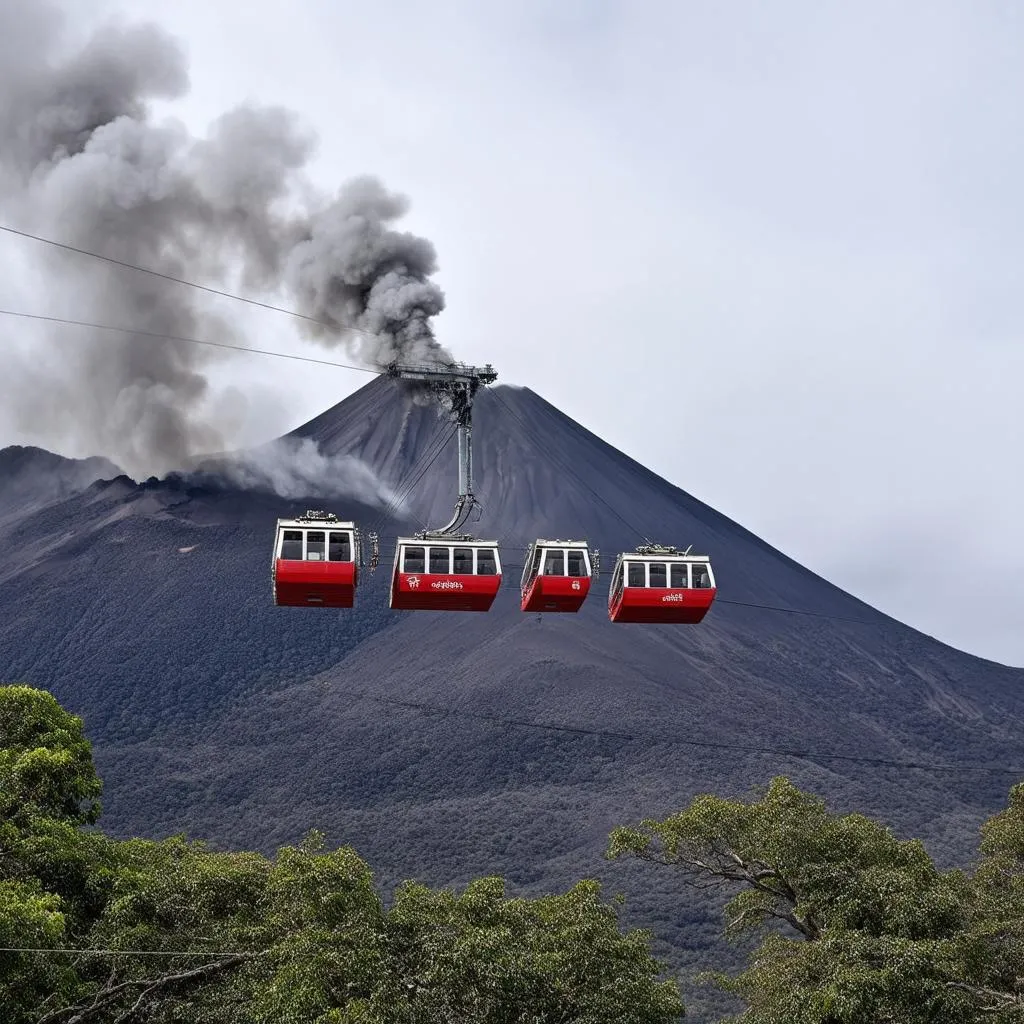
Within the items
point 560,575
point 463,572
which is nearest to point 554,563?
point 560,575

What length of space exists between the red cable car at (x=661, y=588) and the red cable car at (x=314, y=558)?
19.2 ft

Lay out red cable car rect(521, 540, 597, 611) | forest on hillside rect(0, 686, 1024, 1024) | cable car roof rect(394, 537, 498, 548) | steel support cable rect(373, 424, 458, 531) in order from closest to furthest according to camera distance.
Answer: forest on hillside rect(0, 686, 1024, 1024) < cable car roof rect(394, 537, 498, 548) < red cable car rect(521, 540, 597, 611) < steel support cable rect(373, 424, 458, 531)

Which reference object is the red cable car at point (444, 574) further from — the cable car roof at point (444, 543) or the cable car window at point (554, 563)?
the cable car window at point (554, 563)

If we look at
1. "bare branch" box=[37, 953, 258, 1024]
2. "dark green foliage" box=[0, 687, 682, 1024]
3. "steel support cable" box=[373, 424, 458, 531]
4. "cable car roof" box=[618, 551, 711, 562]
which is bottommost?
"bare branch" box=[37, 953, 258, 1024]

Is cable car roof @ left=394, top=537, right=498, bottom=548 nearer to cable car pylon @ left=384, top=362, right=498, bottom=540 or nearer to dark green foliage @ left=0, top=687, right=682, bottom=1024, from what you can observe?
cable car pylon @ left=384, top=362, right=498, bottom=540

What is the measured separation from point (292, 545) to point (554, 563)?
5.50 meters


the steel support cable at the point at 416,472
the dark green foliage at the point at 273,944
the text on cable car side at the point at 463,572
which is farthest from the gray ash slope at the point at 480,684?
the dark green foliage at the point at 273,944

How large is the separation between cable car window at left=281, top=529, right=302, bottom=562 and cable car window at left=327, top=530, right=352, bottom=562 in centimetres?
58

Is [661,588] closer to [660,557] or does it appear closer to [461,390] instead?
[660,557]

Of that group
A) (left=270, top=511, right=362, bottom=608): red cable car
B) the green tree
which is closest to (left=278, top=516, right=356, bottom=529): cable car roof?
(left=270, top=511, right=362, bottom=608): red cable car

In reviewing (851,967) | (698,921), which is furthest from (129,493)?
(851,967)

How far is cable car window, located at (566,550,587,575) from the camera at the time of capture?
2709 centimetres

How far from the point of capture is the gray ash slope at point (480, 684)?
91938 mm

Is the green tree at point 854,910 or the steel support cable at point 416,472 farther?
the steel support cable at point 416,472
